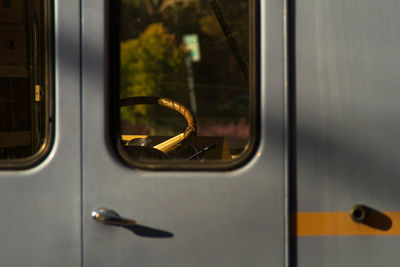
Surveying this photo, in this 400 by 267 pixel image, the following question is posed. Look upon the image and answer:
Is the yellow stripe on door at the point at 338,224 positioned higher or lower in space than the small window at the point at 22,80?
lower

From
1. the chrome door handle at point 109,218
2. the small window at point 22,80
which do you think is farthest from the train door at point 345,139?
the small window at point 22,80

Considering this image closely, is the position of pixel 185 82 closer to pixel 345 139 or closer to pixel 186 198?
pixel 186 198

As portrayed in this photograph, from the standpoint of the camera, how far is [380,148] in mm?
1841

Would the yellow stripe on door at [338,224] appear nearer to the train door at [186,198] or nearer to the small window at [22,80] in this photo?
the train door at [186,198]

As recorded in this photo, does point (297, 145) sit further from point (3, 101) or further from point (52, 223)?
point (3, 101)

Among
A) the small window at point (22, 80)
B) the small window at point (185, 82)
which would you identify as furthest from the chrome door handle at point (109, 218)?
the small window at point (22, 80)

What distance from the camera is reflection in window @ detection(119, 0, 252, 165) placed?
1.98 metres

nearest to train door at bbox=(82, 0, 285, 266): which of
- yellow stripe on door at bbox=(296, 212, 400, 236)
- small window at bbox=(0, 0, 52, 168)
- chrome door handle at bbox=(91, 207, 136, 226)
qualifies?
chrome door handle at bbox=(91, 207, 136, 226)

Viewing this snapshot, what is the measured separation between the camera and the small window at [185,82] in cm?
188

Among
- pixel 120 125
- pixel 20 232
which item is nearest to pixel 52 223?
pixel 20 232

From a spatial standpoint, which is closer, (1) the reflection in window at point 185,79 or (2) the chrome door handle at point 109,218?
(2) the chrome door handle at point 109,218

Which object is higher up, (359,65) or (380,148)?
(359,65)

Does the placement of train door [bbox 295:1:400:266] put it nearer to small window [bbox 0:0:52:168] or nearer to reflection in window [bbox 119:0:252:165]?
reflection in window [bbox 119:0:252:165]

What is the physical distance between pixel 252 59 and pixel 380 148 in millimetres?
587
